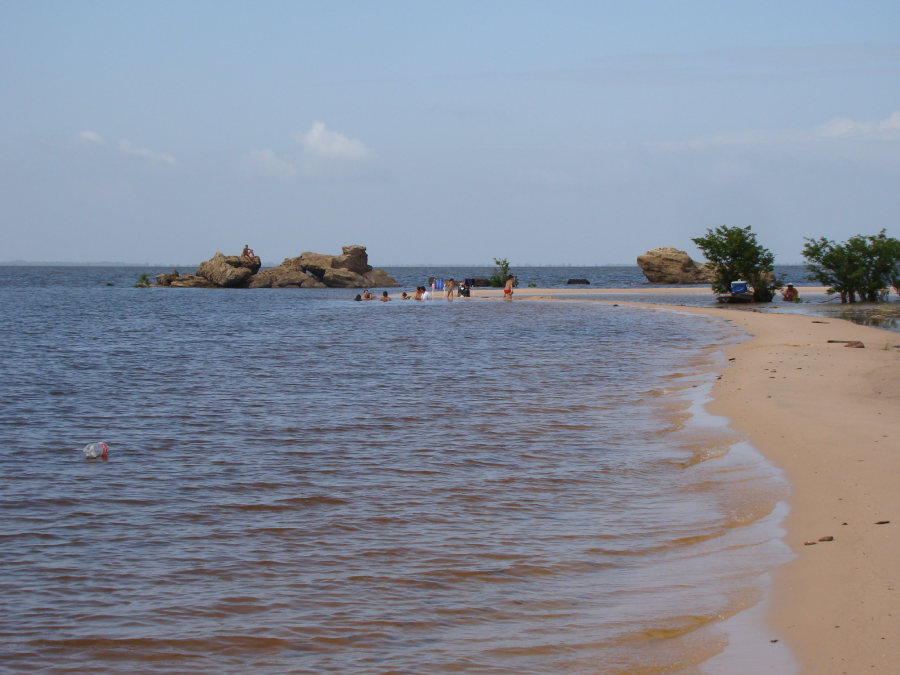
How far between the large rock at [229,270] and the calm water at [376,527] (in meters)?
70.1

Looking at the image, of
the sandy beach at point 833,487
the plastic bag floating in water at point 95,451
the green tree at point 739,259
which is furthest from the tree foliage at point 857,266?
the plastic bag floating in water at point 95,451

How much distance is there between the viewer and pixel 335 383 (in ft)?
59.7

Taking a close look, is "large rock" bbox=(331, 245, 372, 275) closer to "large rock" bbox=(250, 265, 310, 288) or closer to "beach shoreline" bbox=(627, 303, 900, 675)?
"large rock" bbox=(250, 265, 310, 288)

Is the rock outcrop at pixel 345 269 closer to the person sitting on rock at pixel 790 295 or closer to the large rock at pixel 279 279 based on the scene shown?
the large rock at pixel 279 279

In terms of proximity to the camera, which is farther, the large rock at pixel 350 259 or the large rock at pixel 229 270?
the large rock at pixel 350 259

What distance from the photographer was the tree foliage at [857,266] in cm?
4216

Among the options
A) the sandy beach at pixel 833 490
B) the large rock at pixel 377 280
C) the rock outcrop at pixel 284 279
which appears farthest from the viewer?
the large rock at pixel 377 280

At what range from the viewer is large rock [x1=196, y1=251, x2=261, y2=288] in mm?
85812

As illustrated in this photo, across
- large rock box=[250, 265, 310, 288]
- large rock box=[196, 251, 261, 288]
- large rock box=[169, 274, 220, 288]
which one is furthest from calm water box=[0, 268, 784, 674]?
large rock box=[169, 274, 220, 288]

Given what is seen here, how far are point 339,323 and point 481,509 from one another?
3158 centimetres

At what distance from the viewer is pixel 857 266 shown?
43000 millimetres

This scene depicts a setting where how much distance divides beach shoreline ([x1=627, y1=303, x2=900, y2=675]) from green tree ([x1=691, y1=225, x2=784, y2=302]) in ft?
99.5

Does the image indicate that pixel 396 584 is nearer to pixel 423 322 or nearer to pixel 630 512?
pixel 630 512

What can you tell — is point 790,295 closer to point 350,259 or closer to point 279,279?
point 350,259
